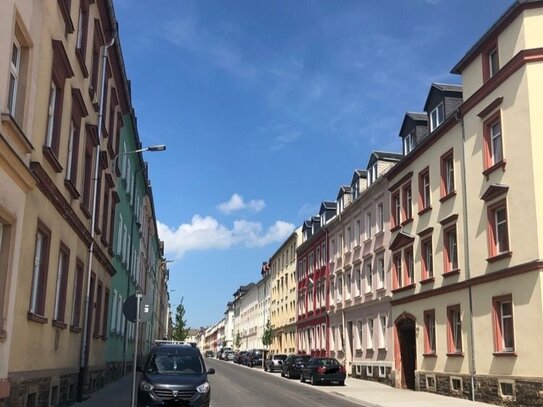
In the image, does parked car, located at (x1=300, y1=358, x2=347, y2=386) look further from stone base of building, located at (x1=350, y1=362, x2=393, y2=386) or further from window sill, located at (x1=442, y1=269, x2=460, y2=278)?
window sill, located at (x1=442, y1=269, x2=460, y2=278)

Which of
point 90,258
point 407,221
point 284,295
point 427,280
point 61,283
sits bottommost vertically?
point 61,283

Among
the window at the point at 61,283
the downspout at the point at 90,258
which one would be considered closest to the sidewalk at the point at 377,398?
the downspout at the point at 90,258

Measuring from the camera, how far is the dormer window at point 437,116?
91.4 feet

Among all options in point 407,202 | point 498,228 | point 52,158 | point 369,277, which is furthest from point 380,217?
point 52,158

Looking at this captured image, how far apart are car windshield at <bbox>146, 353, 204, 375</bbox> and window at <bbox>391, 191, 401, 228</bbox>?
63.3 ft

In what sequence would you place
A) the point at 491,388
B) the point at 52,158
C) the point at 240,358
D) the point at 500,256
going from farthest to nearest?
the point at 240,358 → the point at 491,388 → the point at 500,256 → the point at 52,158

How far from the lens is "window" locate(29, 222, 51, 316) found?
1345 cm

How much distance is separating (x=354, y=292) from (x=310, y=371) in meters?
7.68

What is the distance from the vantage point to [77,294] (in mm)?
18812

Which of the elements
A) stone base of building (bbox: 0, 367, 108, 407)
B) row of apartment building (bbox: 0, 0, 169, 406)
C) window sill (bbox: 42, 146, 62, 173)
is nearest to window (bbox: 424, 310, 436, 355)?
row of apartment building (bbox: 0, 0, 169, 406)

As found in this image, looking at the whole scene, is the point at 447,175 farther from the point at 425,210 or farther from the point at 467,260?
the point at 467,260

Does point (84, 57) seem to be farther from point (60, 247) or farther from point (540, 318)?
point (540, 318)

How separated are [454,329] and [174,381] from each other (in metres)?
15.0

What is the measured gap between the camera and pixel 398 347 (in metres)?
31.9
